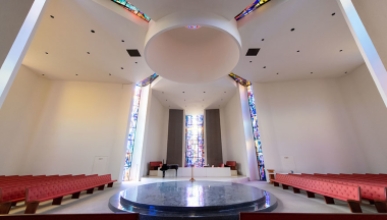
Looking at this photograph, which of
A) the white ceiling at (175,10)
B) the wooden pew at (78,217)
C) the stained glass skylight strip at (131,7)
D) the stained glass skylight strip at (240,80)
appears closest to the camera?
the wooden pew at (78,217)

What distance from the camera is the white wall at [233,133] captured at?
378 inches

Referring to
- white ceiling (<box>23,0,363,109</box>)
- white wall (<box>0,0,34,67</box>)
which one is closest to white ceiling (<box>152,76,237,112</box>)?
white ceiling (<box>23,0,363,109</box>)

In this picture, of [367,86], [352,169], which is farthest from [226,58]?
[352,169]

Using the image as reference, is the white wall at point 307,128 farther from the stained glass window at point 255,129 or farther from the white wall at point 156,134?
the white wall at point 156,134

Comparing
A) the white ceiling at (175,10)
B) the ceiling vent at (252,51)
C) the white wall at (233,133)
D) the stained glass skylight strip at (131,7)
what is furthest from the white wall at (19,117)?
the white wall at (233,133)

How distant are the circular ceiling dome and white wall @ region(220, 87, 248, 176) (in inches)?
168

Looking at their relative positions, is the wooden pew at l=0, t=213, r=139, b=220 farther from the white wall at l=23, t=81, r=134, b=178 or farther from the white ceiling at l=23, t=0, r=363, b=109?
the white wall at l=23, t=81, r=134, b=178

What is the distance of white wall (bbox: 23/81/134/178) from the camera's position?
23.0 feet

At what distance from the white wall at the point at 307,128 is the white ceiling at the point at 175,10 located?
0.86m

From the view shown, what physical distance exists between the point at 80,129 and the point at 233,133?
30.6ft

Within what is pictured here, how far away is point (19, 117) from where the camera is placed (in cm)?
651

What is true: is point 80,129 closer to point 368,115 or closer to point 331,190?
point 331,190

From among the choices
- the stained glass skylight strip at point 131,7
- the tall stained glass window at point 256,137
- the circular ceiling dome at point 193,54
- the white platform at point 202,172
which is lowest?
the white platform at point 202,172

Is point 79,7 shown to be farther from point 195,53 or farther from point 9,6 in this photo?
point 195,53
